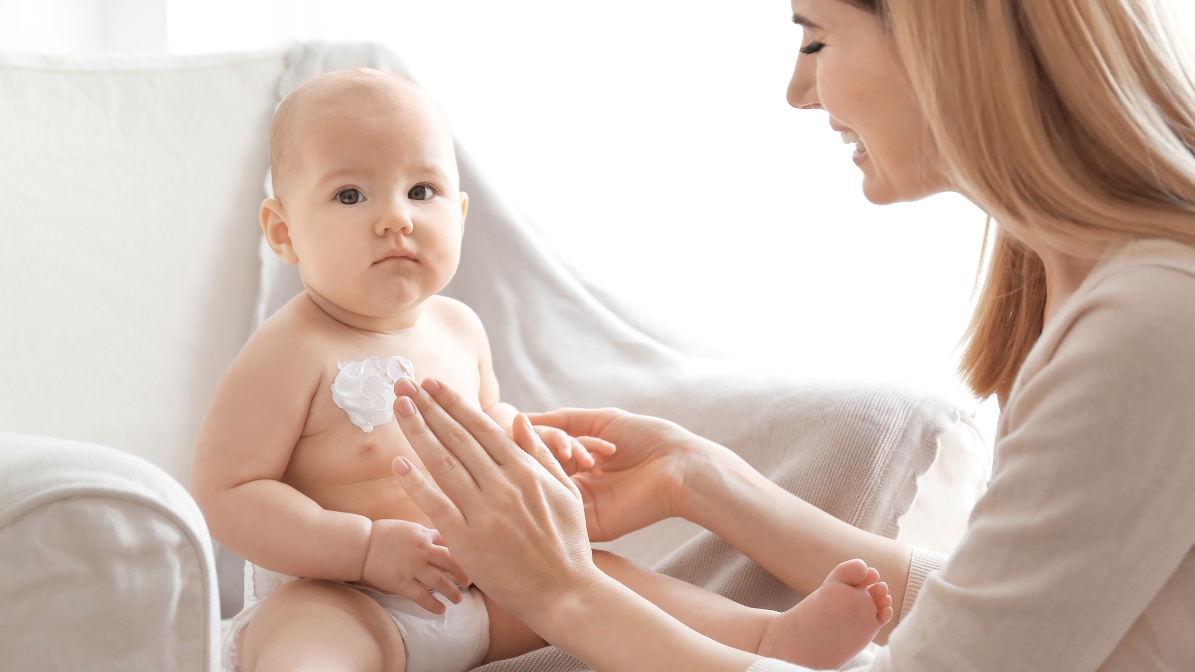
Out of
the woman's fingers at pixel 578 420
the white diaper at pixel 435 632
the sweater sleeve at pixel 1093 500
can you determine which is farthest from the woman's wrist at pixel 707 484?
the sweater sleeve at pixel 1093 500

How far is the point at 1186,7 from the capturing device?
156 cm

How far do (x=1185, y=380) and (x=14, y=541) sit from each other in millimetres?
698

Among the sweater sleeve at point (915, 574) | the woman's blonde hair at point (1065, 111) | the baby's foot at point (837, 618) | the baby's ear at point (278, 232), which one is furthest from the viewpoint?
the baby's ear at point (278, 232)

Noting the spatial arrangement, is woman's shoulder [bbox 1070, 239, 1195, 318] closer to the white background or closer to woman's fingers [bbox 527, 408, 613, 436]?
woman's fingers [bbox 527, 408, 613, 436]

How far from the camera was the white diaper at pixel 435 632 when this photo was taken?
107 cm

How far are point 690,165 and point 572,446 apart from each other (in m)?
1.03

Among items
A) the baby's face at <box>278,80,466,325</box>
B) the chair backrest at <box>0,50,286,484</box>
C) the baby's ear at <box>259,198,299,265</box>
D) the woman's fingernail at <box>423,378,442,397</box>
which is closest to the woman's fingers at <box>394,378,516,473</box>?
the woman's fingernail at <box>423,378,442,397</box>

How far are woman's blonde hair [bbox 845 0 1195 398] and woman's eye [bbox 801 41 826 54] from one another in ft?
0.51

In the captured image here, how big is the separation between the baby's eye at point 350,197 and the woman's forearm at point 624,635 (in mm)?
473

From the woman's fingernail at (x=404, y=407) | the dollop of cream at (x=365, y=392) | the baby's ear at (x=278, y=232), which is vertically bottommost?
the dollop of cream at (x=365, y=392)

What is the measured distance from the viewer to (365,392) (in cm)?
114

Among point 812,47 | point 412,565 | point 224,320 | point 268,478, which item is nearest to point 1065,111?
point 812,47

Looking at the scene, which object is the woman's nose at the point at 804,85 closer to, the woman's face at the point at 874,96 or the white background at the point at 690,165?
the woman's face at the point at 874,96

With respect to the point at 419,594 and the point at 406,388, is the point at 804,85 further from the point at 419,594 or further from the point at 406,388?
the point at 419,594
